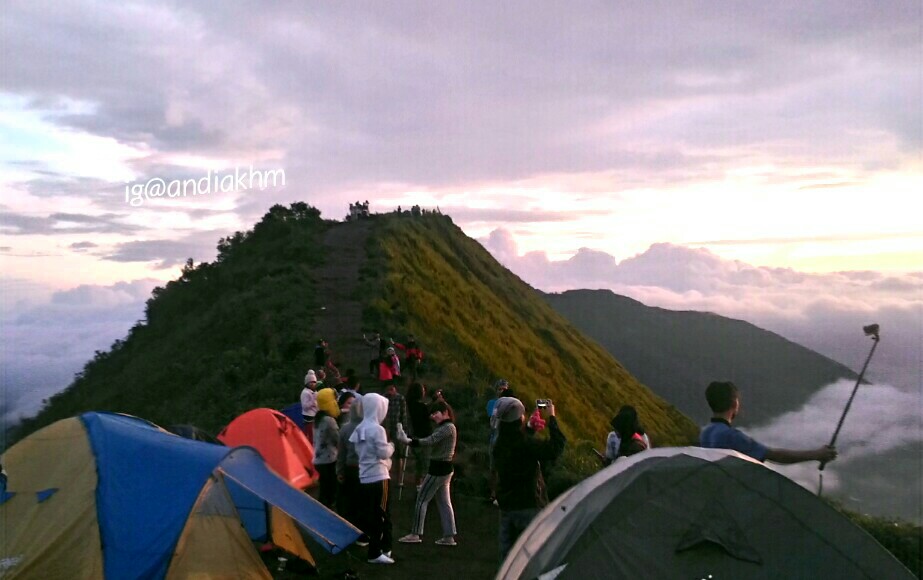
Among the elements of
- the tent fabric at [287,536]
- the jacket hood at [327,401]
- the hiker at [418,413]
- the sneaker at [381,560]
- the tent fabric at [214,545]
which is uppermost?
the jacket hood at [327,401]

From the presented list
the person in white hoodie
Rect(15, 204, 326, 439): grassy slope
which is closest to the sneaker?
the person in white hoodie

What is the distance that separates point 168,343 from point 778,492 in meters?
34.1

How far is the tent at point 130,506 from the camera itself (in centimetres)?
678

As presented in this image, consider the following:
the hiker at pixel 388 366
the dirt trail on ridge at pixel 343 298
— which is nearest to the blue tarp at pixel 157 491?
the hiker at pixel 388 366

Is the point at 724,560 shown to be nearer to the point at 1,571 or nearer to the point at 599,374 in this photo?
the point at 1,571

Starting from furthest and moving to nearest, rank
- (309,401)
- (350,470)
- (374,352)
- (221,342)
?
(221,342) < (374,352) < (309,401) < (350,470)

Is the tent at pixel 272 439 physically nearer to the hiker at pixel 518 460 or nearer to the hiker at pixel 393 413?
the hiker at pixel 393 413

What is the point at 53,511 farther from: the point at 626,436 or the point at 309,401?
the point at 309,401

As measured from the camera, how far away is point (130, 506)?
22.7ft

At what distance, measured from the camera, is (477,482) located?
44.3 ft

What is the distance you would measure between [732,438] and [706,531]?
35.4 inches

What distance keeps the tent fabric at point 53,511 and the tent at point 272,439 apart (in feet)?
15.7

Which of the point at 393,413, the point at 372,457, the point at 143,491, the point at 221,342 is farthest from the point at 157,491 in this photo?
the point at 221,342

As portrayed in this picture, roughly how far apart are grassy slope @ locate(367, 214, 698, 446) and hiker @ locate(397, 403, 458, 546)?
36.8 feet
